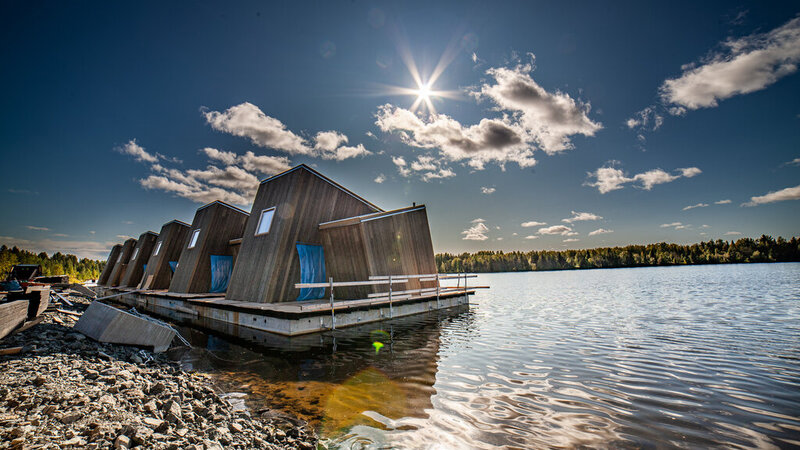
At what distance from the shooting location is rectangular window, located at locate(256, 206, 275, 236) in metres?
14.6

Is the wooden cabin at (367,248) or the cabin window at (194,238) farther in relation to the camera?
the cabin window at (194,238)

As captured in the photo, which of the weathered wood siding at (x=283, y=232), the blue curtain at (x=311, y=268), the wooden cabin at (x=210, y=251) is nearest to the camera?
the weathered wood siding at (x=283, y=232)

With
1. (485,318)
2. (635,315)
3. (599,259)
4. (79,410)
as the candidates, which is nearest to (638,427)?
(79,410)

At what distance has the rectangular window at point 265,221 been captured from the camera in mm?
14612

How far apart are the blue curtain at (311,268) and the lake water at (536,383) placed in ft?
12.6

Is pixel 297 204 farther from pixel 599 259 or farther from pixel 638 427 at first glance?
pixel 599 259

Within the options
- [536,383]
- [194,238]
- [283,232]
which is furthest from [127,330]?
[194,238]

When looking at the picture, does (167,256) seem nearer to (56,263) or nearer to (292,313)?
(292,313)

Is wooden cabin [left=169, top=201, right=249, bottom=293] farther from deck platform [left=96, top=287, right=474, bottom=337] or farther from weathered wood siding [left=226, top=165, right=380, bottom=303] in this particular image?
weathered wood siding [left=226, top=165, right=380, bottom=303]

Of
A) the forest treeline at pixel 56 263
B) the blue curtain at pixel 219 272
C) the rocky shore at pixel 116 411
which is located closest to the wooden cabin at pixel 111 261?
the forest treeline at pixel 56 263

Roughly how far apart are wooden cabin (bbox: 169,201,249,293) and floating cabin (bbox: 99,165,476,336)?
213 centimetres

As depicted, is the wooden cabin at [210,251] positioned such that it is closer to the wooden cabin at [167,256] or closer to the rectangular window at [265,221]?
the wooden cabin at [167,256]

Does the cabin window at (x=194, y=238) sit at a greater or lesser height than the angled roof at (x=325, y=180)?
lesser

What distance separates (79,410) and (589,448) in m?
5.85
